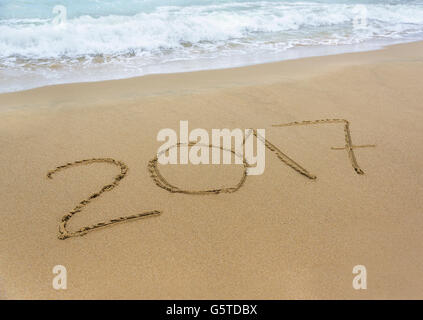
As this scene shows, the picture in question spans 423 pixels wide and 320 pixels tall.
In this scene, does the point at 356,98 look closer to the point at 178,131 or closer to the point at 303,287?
the point at 178,131

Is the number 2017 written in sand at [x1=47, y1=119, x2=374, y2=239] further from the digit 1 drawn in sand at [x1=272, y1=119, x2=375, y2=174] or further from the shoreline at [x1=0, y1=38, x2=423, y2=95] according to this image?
the shoreline at [x1=0, y1=38, x2=423, y2=95]

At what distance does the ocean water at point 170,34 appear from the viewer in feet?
17.2

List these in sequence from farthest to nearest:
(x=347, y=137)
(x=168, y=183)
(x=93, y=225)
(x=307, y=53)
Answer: (x=307, y=53) < (x=347, y=137) < (x=168, y=183) < (x=93, y=225)

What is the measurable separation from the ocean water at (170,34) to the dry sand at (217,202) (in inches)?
63.3

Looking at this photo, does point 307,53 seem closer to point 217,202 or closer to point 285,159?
point 285,159

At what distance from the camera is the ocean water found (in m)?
5.25

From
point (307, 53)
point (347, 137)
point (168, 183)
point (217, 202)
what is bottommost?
point (217, 202)

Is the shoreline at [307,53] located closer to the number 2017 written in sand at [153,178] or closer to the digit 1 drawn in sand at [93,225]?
the number 2017 written in sand at [153,178]

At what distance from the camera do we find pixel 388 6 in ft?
32.8

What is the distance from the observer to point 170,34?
6805 millimetres

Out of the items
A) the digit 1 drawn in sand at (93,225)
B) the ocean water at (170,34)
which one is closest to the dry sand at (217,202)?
the digit 1 drawn in sand at (93,225)

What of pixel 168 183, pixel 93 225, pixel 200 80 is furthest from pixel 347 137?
pixel 93 225

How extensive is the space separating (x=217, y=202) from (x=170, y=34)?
212 inches

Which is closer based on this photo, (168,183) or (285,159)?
(168,183)
